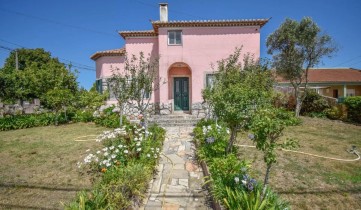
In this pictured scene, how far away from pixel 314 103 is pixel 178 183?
15465 mm

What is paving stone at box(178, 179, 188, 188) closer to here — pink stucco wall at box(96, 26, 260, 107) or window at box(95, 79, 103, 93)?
pink stucco wall at box(96, 26, 260, 107)

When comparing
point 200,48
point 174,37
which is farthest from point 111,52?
point 200,48

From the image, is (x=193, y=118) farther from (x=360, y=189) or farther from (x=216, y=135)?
(x=360, y=189)

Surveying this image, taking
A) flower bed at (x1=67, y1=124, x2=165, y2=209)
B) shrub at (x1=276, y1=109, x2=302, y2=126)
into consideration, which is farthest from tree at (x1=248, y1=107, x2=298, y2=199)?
flower bed at (x1=67, y1=124, x2=165, y2=209)

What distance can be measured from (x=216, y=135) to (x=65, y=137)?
7.61 metres

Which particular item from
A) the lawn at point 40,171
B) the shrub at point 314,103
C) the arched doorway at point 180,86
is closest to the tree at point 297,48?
the shrub at point 314,103

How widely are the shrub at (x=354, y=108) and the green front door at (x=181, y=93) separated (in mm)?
11463

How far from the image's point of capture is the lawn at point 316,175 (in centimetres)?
486

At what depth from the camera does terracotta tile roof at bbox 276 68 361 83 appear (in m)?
26.3

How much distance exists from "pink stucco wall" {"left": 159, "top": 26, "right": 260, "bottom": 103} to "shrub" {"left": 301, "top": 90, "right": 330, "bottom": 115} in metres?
5.88

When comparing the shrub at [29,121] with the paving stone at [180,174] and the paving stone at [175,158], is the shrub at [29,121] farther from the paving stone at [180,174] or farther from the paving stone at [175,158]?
the paving stone at [180,174]

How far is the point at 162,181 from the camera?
19.4 ft

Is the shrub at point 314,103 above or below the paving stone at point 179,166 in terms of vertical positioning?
above

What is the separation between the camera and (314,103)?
16859mm
